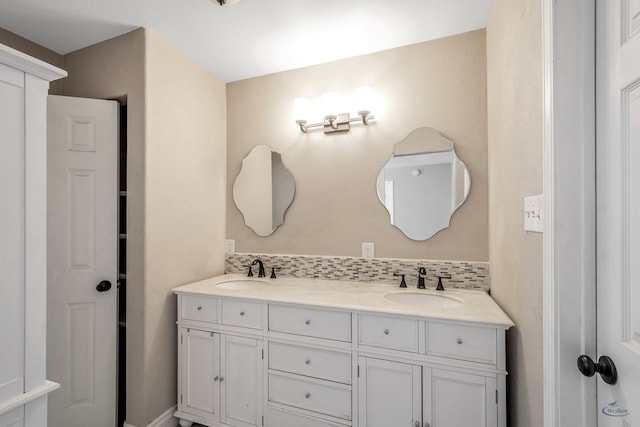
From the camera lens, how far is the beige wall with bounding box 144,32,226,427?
180 cm

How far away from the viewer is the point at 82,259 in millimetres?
1753

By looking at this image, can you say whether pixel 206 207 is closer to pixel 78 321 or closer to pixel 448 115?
pixel 78 321

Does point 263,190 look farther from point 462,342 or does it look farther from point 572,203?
point 572,203

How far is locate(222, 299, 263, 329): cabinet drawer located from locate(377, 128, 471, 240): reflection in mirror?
1084 millimetres

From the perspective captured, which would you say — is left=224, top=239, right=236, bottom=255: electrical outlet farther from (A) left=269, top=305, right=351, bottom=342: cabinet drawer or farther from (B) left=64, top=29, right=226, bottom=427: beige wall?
(A) left=269, top=305, right=351, bottom=342: cabinet drawer

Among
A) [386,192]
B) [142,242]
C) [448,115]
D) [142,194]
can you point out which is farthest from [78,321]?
[448,115]

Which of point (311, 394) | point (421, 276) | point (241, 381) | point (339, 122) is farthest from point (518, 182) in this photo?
A: point (241, 381)

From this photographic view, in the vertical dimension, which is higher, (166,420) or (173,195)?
(173,195)

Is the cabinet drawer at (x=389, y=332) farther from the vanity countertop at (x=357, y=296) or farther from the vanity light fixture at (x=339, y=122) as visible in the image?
the vanity light fixture at (x=339, y=122)

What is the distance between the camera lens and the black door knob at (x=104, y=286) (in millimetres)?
1779

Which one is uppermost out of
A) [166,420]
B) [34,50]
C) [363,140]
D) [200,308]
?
[34,50]

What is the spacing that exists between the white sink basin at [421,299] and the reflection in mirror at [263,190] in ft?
3.43

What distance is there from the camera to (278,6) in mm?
1621

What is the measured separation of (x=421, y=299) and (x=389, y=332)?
0.44 meters
